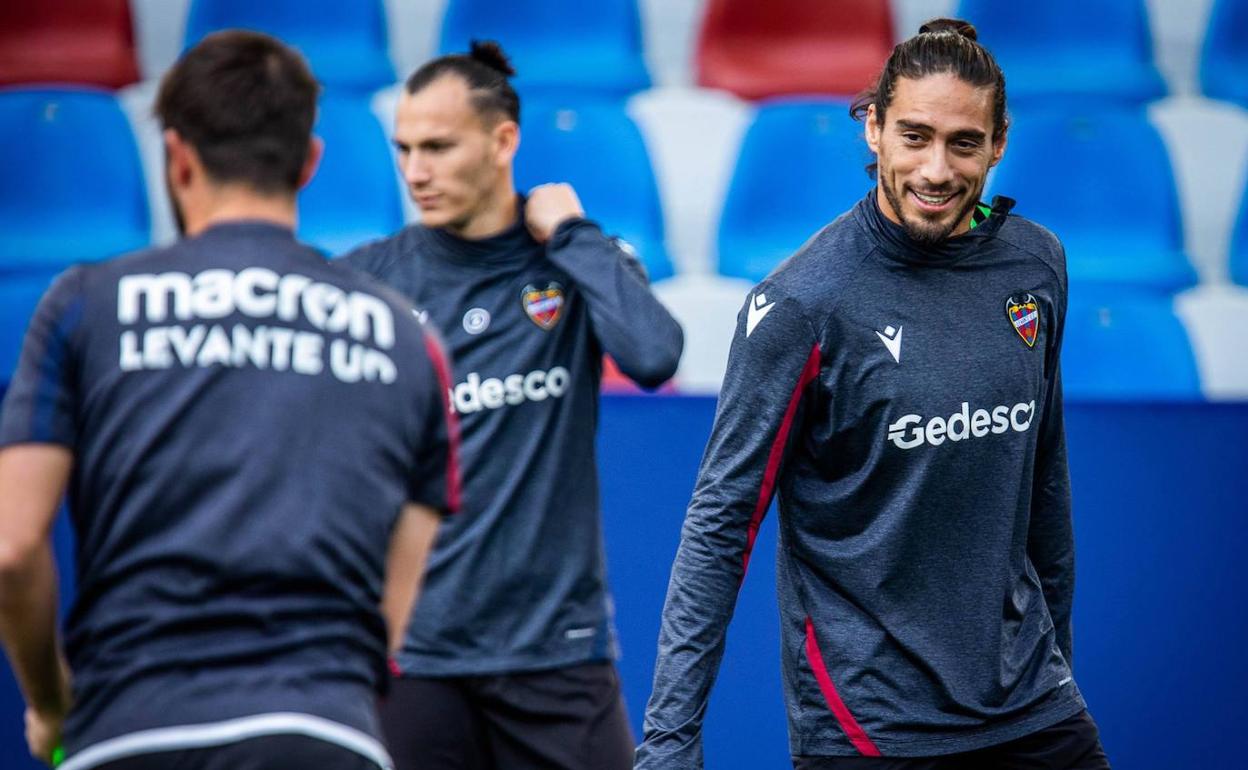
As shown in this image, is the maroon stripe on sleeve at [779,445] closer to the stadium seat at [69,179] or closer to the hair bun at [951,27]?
the hair bun at [951,27]

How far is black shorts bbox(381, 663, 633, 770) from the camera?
3000mm

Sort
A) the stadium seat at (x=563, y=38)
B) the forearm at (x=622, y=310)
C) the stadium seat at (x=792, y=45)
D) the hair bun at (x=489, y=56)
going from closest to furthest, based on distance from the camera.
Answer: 1. the forearm at (x=622, y=310)
2. the hair bun at (x=489, y=56)
3. the stadium seat at (x=563, y=38)
4. the stadium seat at (x=792, y=45)

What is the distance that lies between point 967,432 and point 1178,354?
9.53ft

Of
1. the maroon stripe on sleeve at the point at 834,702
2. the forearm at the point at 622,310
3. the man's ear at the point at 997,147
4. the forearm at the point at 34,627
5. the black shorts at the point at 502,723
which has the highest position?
the man's ear at the point at 997,147

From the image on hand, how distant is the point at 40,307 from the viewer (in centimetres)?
173

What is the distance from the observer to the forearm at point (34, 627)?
1687mm

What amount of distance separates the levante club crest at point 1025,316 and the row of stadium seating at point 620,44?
376 cm

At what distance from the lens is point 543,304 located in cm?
321

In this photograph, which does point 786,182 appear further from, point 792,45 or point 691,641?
point 691,641

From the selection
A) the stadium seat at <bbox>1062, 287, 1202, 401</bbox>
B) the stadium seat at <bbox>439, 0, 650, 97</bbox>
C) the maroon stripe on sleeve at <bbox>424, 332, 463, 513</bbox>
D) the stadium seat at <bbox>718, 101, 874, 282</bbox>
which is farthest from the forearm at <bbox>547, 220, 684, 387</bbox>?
the stadium seat at <bbox>439, 0, 650, 97</bbox>

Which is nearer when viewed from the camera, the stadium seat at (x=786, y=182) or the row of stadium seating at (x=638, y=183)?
the row of stadium seating at (x=638, y=183)

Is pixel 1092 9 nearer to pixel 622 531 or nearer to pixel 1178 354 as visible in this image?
pixel 1178 354

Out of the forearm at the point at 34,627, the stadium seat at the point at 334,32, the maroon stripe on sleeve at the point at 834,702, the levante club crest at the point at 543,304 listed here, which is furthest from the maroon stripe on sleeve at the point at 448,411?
the stadium seat at the point at 334,32

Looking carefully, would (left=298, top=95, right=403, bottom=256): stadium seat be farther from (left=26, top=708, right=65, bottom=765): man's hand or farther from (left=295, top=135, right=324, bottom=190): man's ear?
(left=26, top=708, right=65, bottom=765): man's hand
